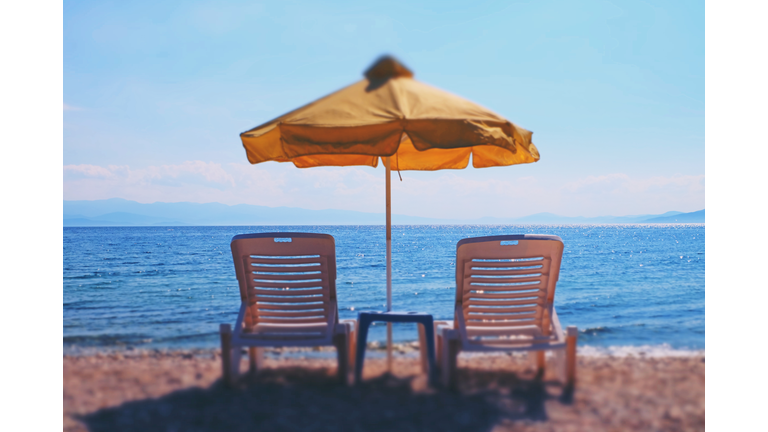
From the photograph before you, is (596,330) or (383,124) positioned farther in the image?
(596,330)

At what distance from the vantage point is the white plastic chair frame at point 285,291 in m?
3.33

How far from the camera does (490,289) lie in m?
3.46

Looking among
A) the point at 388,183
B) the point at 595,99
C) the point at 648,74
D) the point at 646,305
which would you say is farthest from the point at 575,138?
the point at 388,183

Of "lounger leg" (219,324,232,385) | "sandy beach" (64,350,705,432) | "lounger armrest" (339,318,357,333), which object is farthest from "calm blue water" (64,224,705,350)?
"lounger leg" (219,324,232,385)

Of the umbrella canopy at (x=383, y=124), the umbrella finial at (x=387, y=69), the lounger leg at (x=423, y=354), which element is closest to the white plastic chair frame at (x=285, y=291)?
the lounger leg at (x=423, y=354)

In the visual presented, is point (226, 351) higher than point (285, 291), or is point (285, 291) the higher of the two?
Answer: point (285, 291)

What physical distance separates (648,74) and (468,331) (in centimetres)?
2672

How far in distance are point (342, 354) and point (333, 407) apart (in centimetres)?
40

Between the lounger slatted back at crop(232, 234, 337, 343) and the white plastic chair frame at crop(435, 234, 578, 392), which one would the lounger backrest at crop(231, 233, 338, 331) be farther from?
the white plastic chair frame at crop(435, 234, 578, 392)

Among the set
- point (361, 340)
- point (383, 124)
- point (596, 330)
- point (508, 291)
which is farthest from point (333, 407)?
point (596, 330)

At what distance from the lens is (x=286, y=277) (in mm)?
3559

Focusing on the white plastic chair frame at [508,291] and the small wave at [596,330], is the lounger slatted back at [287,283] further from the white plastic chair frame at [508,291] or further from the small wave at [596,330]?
the small wave at [596,330]

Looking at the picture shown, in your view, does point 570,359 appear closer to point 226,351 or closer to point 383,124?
point 383,124
